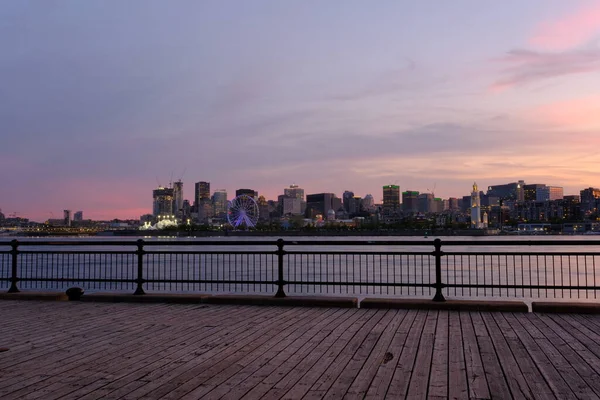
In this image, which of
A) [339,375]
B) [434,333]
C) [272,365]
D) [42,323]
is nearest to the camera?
[339,375]

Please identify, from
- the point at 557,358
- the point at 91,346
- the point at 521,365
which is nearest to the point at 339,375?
the point at 521,365

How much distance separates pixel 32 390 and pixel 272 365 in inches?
100

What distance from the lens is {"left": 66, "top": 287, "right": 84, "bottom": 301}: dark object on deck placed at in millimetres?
12672

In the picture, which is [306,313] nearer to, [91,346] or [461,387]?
[91,346]

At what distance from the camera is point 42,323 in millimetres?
9727

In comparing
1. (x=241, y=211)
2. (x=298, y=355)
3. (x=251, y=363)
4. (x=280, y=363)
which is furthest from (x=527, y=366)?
(x=241, y=211)

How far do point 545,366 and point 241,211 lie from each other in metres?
146

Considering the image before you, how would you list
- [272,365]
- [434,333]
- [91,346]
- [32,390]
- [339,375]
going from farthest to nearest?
1. [434,333]
2. [91,346]
3. [272,365]
4. [339,375]
5. [32,390]

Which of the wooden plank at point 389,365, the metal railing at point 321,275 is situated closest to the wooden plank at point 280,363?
the wooden plank at point 389,365

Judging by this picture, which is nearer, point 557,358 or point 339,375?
point 339,375

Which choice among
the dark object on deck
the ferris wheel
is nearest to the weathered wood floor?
the dark object on deck

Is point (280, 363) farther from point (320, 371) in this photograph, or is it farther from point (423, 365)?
point (423, 365)

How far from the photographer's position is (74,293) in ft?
41.9

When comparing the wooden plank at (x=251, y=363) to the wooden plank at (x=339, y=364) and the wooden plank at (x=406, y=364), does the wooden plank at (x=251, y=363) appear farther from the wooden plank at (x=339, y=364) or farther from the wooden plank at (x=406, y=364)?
the wooden plank at (x=406, y=364)
